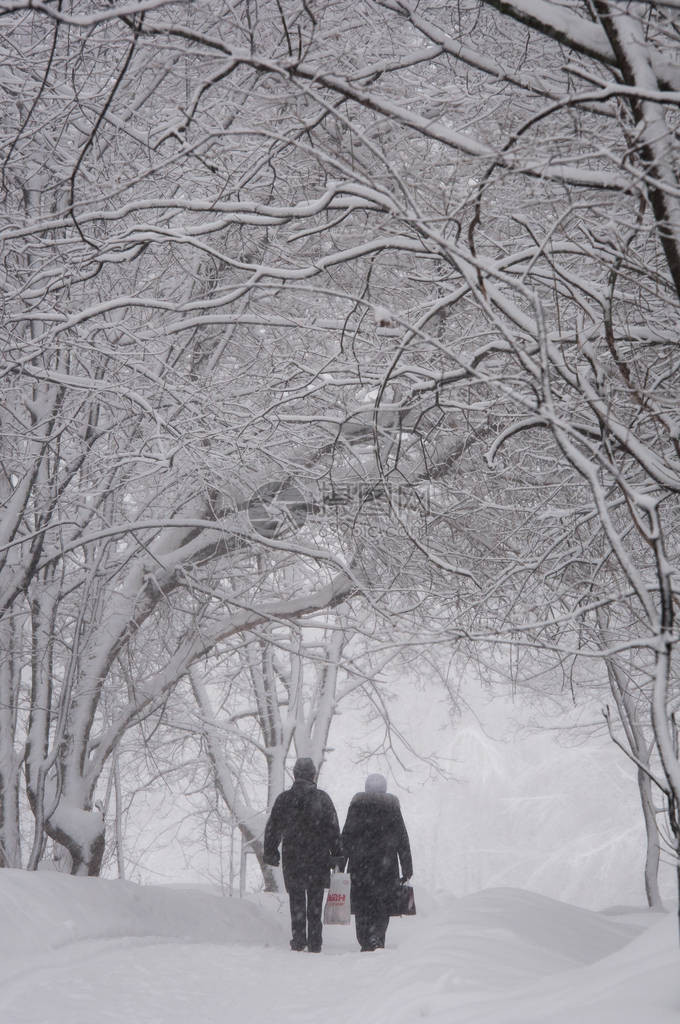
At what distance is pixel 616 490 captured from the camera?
246 inches

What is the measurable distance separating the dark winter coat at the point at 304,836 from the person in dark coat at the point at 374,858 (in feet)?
0.61

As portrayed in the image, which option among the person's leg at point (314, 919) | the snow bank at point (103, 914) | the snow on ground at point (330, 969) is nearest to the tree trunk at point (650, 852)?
the snow bank at point (103, 914)

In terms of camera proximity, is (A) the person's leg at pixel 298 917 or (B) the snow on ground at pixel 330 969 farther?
(A) the person's leg at pixel 298 917

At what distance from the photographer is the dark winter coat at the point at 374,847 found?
29.9ft

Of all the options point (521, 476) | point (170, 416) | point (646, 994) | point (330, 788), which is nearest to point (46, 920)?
point (170, 416)

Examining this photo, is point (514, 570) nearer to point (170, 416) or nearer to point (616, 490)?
point (616, 490)

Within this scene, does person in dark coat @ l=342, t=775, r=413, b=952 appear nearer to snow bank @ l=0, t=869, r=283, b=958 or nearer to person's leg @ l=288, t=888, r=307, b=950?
Answer: person's leg @ l=288, t=888, r=307, b=950

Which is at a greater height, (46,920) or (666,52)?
(666,52)

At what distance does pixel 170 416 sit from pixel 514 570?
352cm

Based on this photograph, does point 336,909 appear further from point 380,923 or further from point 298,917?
point 298,917

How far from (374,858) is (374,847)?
0.10 metres

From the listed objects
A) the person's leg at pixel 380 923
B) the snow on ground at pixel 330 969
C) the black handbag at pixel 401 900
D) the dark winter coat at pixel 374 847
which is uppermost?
the dark winter coat at pixel 374 847

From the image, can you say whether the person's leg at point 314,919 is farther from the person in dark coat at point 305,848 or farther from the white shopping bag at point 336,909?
the white shopping bag at point 336,909

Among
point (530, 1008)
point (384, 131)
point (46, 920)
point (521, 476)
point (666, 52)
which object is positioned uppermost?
point (384, 131)
